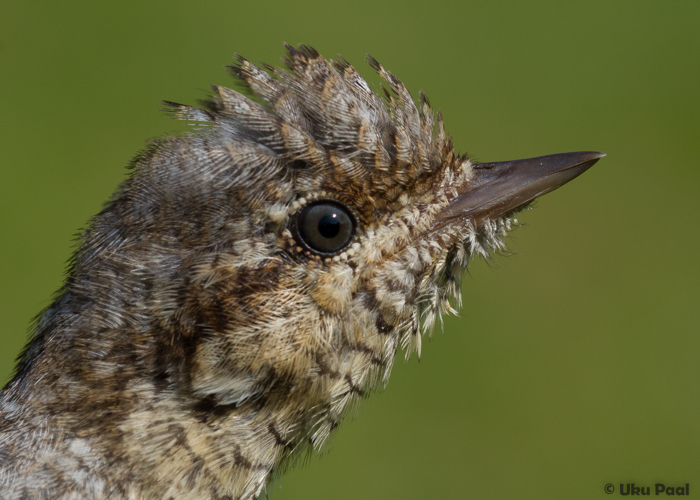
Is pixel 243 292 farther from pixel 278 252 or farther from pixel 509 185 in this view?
pixel 509 185

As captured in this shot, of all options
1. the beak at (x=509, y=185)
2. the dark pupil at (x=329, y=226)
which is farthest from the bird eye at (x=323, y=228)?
the beak at (x=509, y=185)

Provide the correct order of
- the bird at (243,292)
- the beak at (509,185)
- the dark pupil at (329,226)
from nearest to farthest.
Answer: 1. the bird at (243,292)
2. the dark pupil at (329,226)
3. the beak at (509,185)

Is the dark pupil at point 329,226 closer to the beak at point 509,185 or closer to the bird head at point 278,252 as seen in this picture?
the bird head at point 278,252

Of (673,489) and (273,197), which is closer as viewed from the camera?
(273,197)

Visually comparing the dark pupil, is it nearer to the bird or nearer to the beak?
the bird

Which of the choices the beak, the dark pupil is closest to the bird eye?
the dark pupil

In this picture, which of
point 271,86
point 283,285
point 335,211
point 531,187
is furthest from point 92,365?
point 531,187

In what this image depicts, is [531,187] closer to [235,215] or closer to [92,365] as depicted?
[235,215]

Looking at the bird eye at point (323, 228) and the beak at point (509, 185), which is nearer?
the bird eye at point (323, 228)
